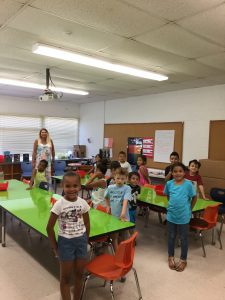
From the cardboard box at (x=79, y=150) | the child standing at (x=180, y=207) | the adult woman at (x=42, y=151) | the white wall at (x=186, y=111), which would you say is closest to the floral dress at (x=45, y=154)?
the adult woman at (x=42, y=151)

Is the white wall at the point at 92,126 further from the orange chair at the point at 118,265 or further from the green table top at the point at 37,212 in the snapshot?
the orange chair at the point at 118,265

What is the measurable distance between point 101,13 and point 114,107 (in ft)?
18.4

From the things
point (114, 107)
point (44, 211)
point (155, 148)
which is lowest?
point (44, 211)

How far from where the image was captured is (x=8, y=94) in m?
7.65

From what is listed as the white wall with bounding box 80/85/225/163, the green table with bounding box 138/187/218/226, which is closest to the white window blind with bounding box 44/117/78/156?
the white wall with bounding box 80/85/225/163

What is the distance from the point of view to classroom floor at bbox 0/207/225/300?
2.61 metres

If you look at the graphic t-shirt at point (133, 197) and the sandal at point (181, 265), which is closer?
the sandal at point (181, 265)

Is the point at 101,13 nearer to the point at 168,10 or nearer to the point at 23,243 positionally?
the point at 168,10

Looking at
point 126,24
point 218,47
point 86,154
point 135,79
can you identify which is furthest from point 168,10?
point 86,154

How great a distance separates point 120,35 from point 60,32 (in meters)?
0.70

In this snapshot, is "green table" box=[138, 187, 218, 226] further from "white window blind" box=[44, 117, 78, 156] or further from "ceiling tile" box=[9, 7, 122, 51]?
"white window blind" box=[44, 117, 78, 156]

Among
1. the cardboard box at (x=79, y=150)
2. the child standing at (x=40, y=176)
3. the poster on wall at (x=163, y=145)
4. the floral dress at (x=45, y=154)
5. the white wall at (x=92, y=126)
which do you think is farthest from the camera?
the cardboard box at (x=79, y=150)

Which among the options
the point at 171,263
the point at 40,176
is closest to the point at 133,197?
the point at 171,263

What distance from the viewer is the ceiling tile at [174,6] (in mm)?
2299
